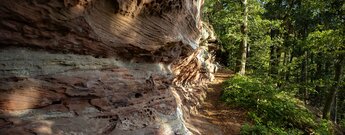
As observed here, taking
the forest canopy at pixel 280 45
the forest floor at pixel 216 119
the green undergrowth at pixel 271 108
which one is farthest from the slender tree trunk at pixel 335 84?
the forest floor at pixel 216 119

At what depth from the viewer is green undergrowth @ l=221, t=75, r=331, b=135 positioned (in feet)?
40.7

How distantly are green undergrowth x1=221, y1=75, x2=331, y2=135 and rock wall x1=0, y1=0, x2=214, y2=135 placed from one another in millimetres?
6507

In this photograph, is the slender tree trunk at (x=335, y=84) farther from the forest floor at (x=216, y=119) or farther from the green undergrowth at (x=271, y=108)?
the forest floor at (x=216, y=119)

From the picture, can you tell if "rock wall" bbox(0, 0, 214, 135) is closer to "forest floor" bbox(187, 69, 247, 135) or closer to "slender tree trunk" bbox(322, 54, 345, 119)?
"forest floor" bbox(187, 69, 247, 135)

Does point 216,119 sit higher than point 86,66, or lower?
lower

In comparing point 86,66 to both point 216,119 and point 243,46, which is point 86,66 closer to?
point 216,119

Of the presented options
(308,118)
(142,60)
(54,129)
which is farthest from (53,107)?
(308,118)

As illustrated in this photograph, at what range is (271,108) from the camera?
42.8ft

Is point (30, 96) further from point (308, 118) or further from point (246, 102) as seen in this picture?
point (308, 118)

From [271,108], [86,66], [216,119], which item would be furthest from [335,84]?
[86,66]

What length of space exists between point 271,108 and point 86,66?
395 inches

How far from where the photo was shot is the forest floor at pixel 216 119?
10.1 m

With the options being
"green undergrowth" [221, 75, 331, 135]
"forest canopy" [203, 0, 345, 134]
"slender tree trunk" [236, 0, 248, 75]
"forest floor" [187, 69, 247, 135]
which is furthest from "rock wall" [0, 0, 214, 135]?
"slender tree trunk" [236, 0, 248, 75]

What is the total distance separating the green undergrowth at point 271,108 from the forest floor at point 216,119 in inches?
17.3
